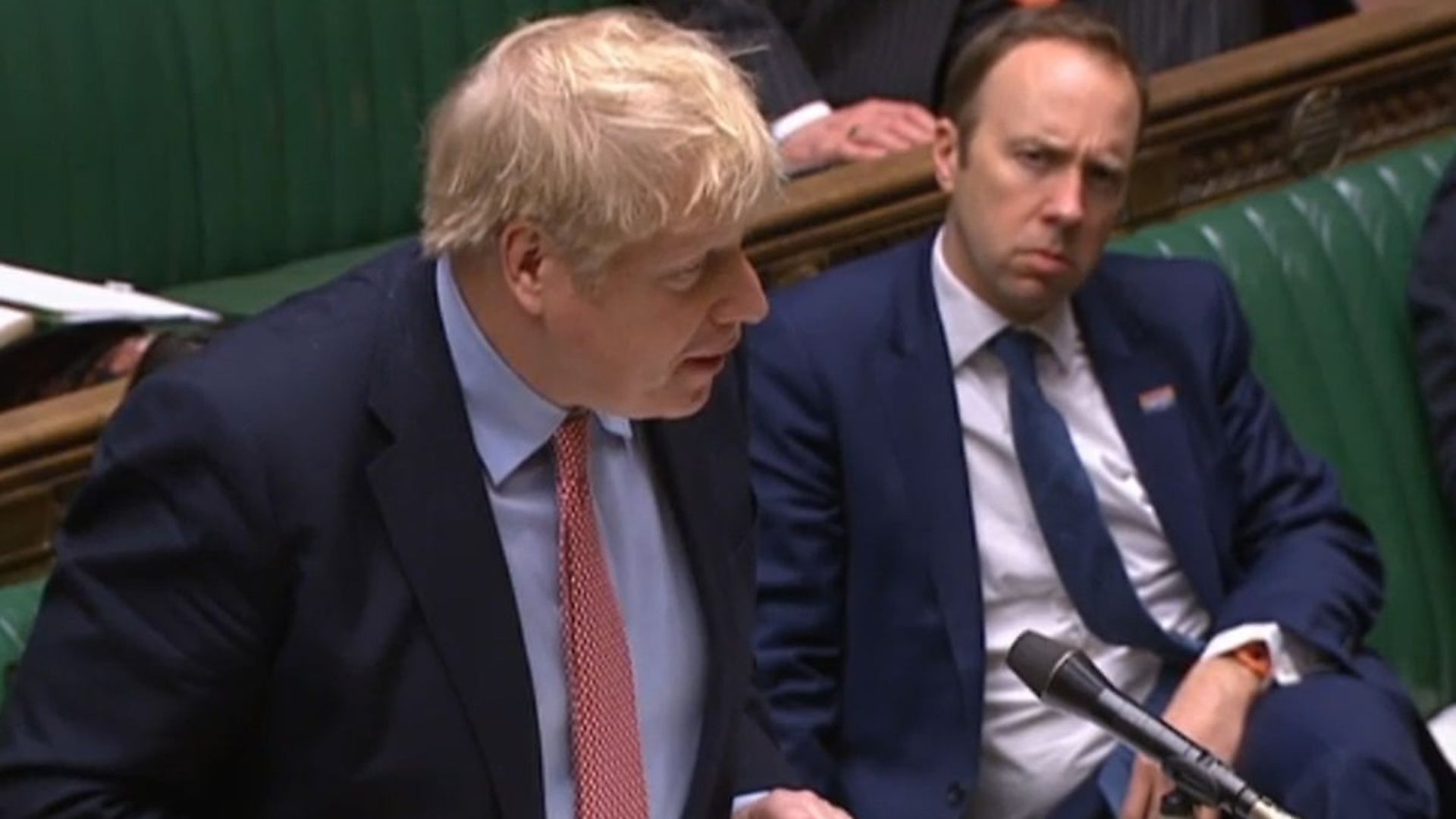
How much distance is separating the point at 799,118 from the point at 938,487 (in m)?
0.98

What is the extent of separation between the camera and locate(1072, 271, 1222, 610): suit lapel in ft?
8.38

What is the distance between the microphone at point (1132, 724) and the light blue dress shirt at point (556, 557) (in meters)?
0.23

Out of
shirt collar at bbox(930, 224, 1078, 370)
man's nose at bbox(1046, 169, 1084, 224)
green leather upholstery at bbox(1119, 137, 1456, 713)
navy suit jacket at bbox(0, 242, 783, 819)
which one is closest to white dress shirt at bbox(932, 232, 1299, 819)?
shirt collar at bbox(930, 224, 1078, 370)

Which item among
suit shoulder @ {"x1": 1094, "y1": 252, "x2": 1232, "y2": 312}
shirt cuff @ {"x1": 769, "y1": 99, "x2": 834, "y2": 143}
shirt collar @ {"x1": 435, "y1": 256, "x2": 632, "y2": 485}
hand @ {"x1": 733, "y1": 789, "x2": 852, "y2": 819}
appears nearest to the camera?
shirt collar @ {"x1": 435, "y1": 256, "x2": 632, "y2": 485}

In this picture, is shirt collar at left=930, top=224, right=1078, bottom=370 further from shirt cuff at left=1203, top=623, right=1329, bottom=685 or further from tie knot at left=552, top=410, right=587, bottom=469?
tie knot at left=552, top=410, right=587, bottom=469

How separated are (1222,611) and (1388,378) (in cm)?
58

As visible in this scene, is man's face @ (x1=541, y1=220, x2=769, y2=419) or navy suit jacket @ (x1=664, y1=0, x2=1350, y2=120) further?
navy suit jacket @ (x1=664, y1=0, x2=1350, y2=120)

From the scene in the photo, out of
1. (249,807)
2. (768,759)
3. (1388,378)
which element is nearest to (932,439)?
(768,759)

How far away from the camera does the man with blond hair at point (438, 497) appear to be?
1.53m

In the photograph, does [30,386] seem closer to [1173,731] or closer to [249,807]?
[249,807]

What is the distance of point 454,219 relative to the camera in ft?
5.15

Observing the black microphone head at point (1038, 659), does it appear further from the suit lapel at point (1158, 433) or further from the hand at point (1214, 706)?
the suit lapel at point (1158, 433)

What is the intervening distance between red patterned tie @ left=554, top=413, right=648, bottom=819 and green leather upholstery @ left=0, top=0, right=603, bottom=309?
65.4 inches

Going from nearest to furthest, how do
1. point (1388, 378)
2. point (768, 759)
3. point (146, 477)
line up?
1. point (146, 477)
2. point (768, 759)
3. point (1388, 378)
